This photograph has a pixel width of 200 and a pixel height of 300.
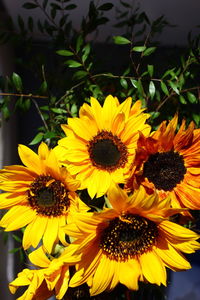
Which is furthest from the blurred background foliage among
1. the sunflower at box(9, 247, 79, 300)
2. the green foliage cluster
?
the sunflower at box(9, 247, 79, 300)

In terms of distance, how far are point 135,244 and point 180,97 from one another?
304 mm

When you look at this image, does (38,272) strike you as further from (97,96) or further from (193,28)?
(193,28)

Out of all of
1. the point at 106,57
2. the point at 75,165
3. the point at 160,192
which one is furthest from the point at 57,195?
the point at 106,57

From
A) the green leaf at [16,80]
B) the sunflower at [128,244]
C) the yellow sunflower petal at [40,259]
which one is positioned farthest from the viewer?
the green leaf at [16,80]

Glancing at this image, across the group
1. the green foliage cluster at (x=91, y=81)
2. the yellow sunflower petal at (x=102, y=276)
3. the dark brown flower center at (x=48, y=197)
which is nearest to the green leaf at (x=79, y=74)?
the green foliage cluster at (x=91, y=81)

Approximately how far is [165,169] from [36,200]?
0.21m

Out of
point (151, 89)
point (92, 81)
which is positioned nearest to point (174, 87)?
point (151, 89)

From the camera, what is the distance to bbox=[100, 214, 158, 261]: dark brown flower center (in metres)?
0.51

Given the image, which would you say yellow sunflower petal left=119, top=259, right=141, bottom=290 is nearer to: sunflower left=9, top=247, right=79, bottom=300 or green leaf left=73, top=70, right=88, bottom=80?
sunflower left=9, top=247, right=79, bottom=300

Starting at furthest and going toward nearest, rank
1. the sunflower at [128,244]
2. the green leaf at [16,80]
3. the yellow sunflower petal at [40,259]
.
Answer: the green leaf at [16,80]
the yellow sunflower petal at [40,259]
the sunflower at [128,244]

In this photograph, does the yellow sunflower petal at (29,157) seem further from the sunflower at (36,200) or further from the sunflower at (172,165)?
the sunflower at (172,165)

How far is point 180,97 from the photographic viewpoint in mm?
675

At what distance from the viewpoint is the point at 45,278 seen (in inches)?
21.2

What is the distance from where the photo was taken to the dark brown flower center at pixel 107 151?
0.55 m
